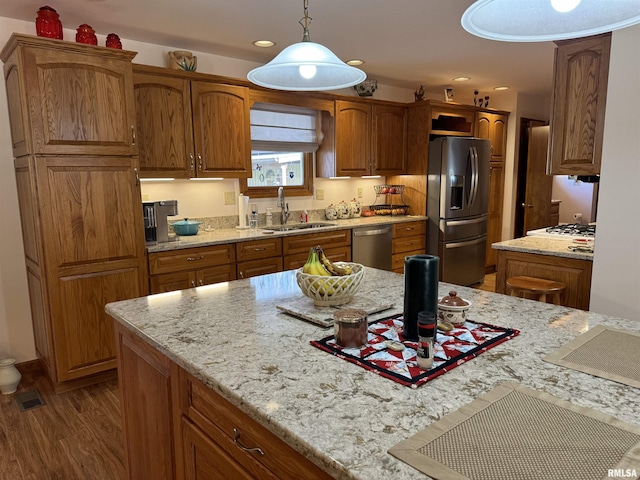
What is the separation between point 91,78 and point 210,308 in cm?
193

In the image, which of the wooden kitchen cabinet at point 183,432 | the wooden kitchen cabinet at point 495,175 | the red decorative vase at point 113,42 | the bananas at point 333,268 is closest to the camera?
the wooden kitchen cabinet at point 183,432

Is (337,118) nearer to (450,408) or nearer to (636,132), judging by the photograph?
(636,132)

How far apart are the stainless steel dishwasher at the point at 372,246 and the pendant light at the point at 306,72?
8.39ft

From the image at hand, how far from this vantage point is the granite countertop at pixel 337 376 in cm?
85

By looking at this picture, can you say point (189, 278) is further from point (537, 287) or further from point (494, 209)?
point (494, 209)

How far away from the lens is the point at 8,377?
9.35 feet

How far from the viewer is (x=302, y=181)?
472cm

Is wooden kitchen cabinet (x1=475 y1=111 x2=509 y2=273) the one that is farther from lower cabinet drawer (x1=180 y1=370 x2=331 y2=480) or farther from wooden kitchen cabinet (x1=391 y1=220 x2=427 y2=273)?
lower cabinet drawer (x1=180 y1=370 x2=331 y2=480)

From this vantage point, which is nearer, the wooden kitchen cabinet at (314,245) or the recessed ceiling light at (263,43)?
the recessed ceiling light at (263,43)

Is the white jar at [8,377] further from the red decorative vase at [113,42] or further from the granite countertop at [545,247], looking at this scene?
the granite countertop at [545,247]

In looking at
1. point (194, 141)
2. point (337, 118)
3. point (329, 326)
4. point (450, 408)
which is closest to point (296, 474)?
point (450, 408)

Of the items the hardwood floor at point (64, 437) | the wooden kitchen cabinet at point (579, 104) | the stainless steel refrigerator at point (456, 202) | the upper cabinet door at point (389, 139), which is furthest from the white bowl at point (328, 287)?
the stainless steel refrigerator at point (456, 202)

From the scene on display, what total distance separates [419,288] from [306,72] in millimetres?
1012

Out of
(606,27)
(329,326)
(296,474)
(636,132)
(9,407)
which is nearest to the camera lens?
(296,474)
